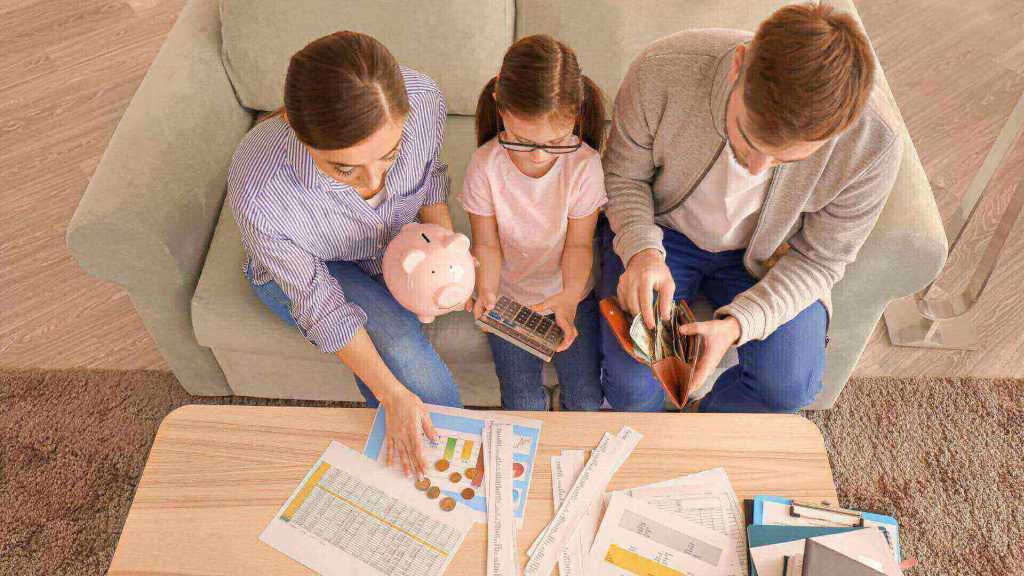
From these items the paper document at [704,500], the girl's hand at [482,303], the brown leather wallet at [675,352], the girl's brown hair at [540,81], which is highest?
the girl's brown hair at [540,81]

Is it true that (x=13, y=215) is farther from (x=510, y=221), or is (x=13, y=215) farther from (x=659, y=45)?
(x=659, y=45)

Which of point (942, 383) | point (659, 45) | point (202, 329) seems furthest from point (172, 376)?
point (942, 383)

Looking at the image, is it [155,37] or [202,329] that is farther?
[155,37]

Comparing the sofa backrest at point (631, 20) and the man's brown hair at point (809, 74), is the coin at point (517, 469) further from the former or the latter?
the sofa backrest at point (631, 20)

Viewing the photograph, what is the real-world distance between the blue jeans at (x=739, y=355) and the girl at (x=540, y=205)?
0.07 meters

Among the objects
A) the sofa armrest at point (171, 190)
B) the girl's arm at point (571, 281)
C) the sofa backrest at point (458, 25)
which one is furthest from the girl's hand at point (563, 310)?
the sofa armrest at point (171, 190)

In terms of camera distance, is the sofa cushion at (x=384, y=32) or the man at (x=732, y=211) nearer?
the man at (x=732, y=211)

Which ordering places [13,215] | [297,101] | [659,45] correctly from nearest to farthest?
[297,101] < [659,45] < [13,215]

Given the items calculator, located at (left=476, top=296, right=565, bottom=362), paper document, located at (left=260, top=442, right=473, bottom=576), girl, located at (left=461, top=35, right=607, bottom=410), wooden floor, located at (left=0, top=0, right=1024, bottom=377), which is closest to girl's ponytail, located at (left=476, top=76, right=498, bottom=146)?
girl, located at (left=461, top=35, right=607, bottom=410)

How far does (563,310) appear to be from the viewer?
1.46 metres

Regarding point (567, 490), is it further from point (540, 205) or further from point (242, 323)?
point (242, 323)

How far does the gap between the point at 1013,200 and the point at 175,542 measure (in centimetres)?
192

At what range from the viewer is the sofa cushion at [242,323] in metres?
1.53

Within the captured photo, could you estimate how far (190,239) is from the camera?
154cm
